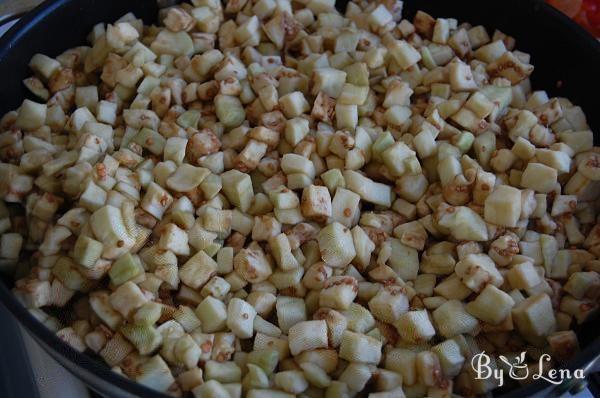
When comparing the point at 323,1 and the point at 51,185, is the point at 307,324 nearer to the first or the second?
the point at 51,185

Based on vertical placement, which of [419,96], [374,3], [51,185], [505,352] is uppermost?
[374,3]

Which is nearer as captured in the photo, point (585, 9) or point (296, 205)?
point (296, 205)

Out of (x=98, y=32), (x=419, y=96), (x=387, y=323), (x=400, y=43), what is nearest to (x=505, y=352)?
(x=387, y=323)

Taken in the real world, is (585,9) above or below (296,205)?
above

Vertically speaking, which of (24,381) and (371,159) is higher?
(371,159)

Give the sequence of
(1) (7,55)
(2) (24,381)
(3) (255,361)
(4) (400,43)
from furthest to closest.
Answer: (4) (400,43), (1) (7,55), (2) (24,381), (3) (255,361)
